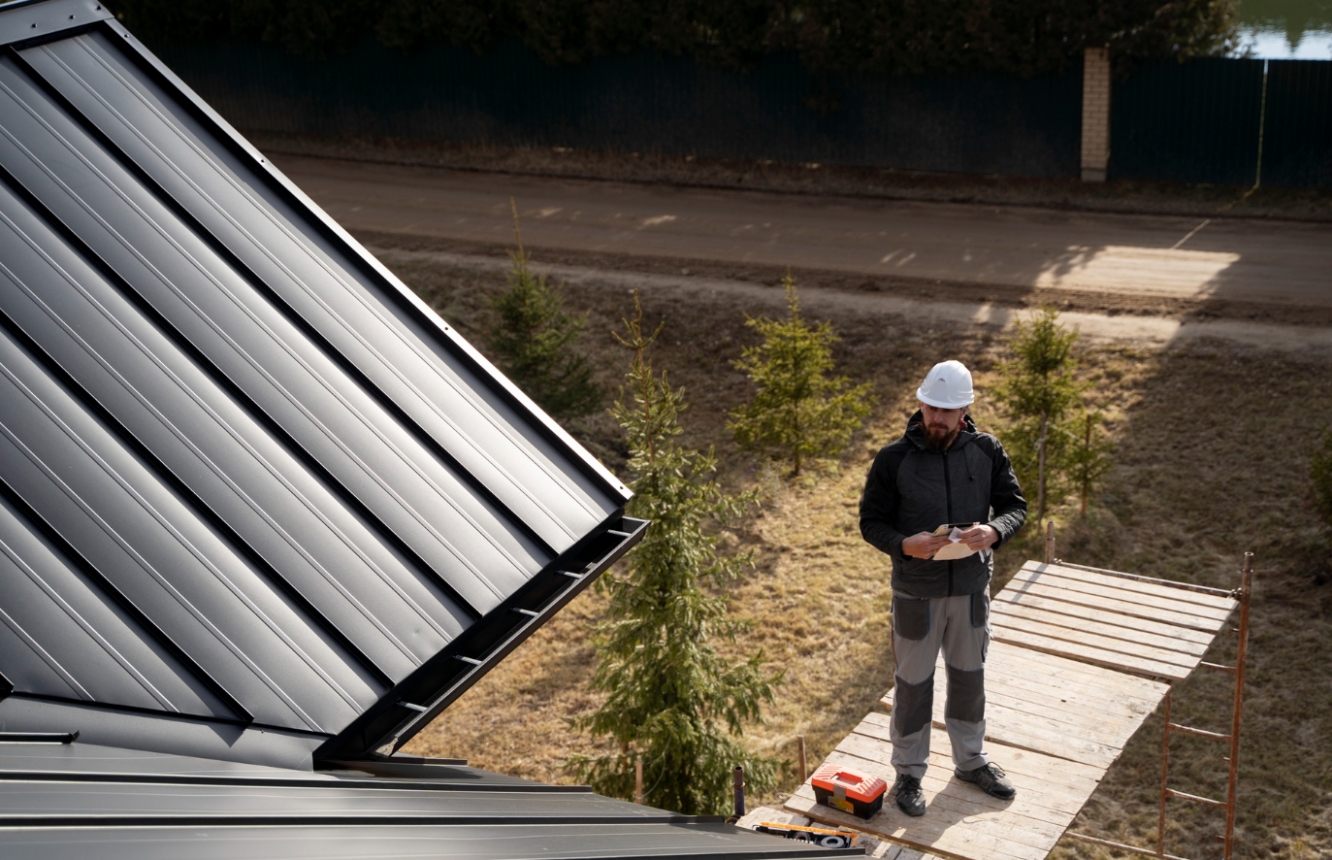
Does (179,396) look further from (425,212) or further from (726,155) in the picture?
(726,155)

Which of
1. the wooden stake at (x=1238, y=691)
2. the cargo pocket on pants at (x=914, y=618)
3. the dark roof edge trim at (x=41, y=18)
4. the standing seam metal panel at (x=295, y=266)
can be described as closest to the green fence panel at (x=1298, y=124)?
the wooden stake at (x=1238, y=691)

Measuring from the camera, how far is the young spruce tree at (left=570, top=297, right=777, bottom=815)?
844 centimetres

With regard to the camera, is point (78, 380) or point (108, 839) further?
point (78, 380)

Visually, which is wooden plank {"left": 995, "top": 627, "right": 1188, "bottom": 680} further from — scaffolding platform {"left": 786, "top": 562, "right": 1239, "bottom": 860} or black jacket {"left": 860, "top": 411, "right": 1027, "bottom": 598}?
black jacket {"left": 860, "top": 411, "right": 1027, "bottom": 598}

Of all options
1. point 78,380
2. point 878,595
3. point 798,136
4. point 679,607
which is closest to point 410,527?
point 78,380

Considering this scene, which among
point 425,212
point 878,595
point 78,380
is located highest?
point 78,380

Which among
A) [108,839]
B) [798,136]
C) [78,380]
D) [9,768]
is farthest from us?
[798,136]

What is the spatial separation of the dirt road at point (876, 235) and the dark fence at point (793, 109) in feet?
5.16

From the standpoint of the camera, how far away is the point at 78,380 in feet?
16.8

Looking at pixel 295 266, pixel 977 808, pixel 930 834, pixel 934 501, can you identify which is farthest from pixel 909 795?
pixel 295 266

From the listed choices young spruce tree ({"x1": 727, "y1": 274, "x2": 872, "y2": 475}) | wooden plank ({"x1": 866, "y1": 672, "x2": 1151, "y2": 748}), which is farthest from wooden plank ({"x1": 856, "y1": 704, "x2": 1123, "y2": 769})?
young spruce tree ({"x1": 727, "y1": 274, "x2": 872, "y2": 475})

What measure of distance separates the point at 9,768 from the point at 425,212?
64.7 ft

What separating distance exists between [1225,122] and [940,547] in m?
17.3

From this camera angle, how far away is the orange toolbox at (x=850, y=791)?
6.42 metres
